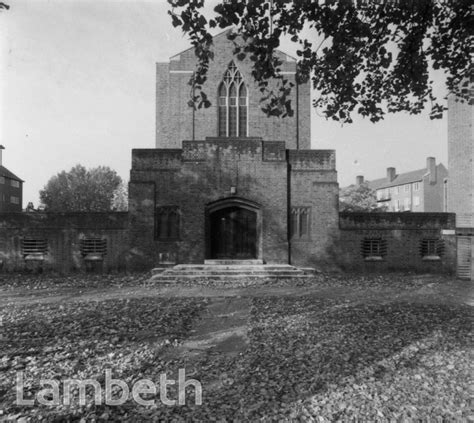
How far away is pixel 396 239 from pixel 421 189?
48.7 m

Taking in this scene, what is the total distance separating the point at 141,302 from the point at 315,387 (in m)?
5.76

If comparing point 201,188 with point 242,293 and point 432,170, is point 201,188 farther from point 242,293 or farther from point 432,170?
point 432,170

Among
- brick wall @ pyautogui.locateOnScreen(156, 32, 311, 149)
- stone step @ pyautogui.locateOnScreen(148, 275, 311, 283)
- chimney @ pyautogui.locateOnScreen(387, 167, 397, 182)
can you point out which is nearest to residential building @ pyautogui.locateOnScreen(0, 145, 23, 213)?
brick wall @ pyautogui.locateOnScreen(156, 32, 311, 149)

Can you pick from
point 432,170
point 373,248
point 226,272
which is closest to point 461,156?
point 373,248

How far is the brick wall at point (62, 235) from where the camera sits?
49.8 ft

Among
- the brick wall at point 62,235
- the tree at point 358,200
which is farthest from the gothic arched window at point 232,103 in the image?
the tree at point 358,200

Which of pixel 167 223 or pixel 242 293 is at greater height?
pixel 167 223

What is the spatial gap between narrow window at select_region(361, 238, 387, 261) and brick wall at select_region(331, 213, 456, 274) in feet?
0.42

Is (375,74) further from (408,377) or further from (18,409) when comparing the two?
(18,409)

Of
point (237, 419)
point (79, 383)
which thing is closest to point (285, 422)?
point (237, 419)

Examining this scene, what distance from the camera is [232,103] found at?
69.3 ft

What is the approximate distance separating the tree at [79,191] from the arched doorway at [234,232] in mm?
35796

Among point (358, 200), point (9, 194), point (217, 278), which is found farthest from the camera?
point (9, 194)

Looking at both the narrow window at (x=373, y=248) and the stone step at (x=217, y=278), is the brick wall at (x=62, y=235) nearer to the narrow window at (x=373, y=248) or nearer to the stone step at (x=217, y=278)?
the stone step at (x=217, y=278)
